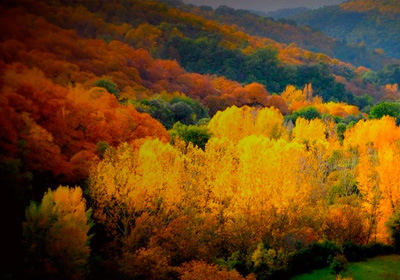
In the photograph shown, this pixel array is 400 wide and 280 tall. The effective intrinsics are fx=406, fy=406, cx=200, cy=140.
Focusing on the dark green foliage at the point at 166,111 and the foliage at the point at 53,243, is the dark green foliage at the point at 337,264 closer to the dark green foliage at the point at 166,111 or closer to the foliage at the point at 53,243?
the foliage at the point at 53,243

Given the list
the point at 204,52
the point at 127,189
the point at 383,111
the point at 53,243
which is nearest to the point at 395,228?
the point at 127,189

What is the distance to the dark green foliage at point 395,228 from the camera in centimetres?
2956

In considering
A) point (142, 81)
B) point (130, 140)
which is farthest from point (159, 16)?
point (130, 140)

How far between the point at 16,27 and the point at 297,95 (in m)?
80.9

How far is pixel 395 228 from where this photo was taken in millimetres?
29812

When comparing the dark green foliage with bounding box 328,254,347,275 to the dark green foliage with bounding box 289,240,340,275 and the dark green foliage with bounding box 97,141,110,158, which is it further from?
the dark green foliage with bounding box 97,141,110,158

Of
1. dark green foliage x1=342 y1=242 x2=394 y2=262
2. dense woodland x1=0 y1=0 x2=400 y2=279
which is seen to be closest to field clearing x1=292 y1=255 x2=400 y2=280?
dark green foliage x1=342 y1=242 x2=394 y2=262

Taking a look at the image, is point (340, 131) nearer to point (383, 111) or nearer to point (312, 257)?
point (383, 111)

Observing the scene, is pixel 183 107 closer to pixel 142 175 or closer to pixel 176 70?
pixel 142 175

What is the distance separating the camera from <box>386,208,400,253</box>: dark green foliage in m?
29.6

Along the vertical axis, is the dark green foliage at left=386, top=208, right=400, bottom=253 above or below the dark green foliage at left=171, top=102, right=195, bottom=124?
below

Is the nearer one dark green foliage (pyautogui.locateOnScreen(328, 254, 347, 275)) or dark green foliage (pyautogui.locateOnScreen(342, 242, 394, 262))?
dark green foliage (pyautogui.locateOnScreen(328, 254, 347, 275))

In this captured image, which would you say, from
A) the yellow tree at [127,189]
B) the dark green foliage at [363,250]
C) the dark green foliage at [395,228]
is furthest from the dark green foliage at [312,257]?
the yellow tree at [127,189]

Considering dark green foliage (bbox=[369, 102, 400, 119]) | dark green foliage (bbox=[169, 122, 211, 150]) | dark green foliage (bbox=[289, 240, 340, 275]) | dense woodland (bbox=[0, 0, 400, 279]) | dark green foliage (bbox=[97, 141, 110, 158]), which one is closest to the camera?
dense woodland (bbox=[0, 0, 400, 279])
